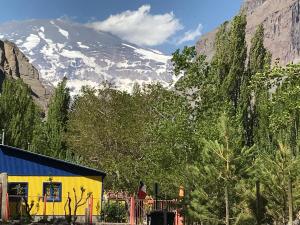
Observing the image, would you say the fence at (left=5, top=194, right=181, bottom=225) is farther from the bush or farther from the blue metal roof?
the blue metal roof

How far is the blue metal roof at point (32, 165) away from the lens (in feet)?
101

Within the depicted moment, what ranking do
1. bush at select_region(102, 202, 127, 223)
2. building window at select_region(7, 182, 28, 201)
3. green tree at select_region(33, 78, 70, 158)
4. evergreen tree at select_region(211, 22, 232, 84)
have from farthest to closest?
green tree at select_region(33, 78, 70, 158), evergreen tree at select_region(211, 22, 232, 84), bush at select_region(102, 202, 127, 223), building window at select_region(7, 182, 28, 201)

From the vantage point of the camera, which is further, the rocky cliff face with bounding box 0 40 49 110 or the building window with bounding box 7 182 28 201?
the rocky cliff face with bounding box 0 40 49 110

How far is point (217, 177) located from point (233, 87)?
3287cm

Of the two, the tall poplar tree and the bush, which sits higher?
the tall poplar tree

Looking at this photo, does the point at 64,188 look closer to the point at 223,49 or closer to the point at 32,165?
the point at 32,165

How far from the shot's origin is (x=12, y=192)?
101ft

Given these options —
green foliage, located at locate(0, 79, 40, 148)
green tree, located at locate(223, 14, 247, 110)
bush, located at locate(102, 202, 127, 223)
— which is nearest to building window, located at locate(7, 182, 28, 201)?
bush, located at locate(102, 202, 127, 223)

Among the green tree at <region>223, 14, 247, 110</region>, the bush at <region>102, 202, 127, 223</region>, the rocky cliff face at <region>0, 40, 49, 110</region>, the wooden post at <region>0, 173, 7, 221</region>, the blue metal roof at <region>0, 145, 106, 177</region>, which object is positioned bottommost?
the bush at <region>102, 202, 127, 223</region>

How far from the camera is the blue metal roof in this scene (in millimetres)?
30750

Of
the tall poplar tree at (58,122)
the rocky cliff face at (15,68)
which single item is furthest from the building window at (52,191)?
the rocky cliff face at (15,68)

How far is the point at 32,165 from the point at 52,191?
2.02m

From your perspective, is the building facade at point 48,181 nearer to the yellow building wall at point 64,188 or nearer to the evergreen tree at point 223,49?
the yellow building wall at point 64,188

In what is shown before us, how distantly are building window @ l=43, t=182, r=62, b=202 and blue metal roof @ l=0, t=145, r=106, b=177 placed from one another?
67cm
